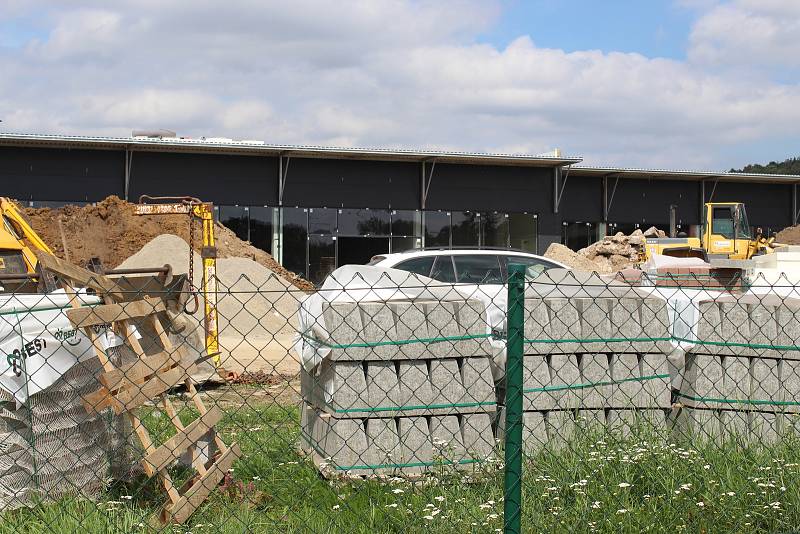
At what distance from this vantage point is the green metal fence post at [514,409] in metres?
4.19

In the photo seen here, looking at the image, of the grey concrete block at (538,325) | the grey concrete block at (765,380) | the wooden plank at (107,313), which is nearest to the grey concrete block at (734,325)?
the grey concrete block at (765,380)

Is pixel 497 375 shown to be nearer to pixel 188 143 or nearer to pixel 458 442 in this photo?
pixel 458 442

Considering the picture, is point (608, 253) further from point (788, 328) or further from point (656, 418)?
point (656, 418)

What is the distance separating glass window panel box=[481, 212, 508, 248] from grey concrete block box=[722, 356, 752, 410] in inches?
1196

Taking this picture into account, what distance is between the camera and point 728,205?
30.2 m

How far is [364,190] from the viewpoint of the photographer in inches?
1371

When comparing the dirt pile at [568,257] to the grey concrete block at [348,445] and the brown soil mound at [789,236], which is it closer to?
the brown soil mound at [789,236]

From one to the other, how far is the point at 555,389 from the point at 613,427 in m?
0.53

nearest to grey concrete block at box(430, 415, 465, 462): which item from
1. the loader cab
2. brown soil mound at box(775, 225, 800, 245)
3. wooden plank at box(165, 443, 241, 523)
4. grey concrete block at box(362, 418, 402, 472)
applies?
grey concrete block at box(362, 418, 402, 472)

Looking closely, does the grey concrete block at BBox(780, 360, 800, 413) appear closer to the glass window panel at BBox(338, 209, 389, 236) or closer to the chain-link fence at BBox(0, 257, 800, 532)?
the chain-link fence at BBox(0, 257, 800, 532)

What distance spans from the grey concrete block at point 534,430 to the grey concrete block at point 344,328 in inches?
53.0

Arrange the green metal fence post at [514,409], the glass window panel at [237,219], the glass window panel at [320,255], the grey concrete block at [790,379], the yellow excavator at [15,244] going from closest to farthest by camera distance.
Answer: the green metal fence post at [514,409] < the grey concrete block at [790,379] < the yellow excavator at [15,244] < the glass window panel at [237,219] < the glass window panel at [320,255]

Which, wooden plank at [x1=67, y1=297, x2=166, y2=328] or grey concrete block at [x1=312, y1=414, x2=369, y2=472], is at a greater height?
wooden plank at [x1=67, y1=297, x2=166, y2=328]

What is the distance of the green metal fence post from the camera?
419 centimetres
